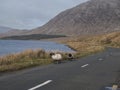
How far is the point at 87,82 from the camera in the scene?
49.0 ft

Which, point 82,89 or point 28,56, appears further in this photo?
point 28,56

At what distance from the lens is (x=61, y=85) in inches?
535

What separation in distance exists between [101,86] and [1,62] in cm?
1208

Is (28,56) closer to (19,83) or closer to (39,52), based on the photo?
(39,52)

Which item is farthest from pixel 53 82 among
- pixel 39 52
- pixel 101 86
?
pixel 39 52

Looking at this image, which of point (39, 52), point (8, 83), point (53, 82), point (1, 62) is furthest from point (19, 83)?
point (39, 52)

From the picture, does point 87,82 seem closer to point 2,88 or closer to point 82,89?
point 82,89

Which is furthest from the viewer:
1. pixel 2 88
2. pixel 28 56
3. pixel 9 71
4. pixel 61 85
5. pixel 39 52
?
pixel 39 52

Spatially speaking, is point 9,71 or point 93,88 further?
point 9,71

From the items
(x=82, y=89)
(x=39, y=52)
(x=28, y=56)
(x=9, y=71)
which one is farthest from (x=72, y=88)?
(x=39, y=52)

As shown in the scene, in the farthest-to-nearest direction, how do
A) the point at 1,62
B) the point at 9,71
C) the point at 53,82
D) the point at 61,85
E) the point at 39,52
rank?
the point at 39,52 < the point at 1,62 < the point at 9,71 < the point at 53,82 < the point at 61,85

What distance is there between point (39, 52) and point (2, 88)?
892 inches

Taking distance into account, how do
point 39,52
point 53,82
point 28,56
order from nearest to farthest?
point 53,82 < point 28,56 < point 39,52

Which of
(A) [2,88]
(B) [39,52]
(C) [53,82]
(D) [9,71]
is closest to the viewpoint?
(A) [2,88]
